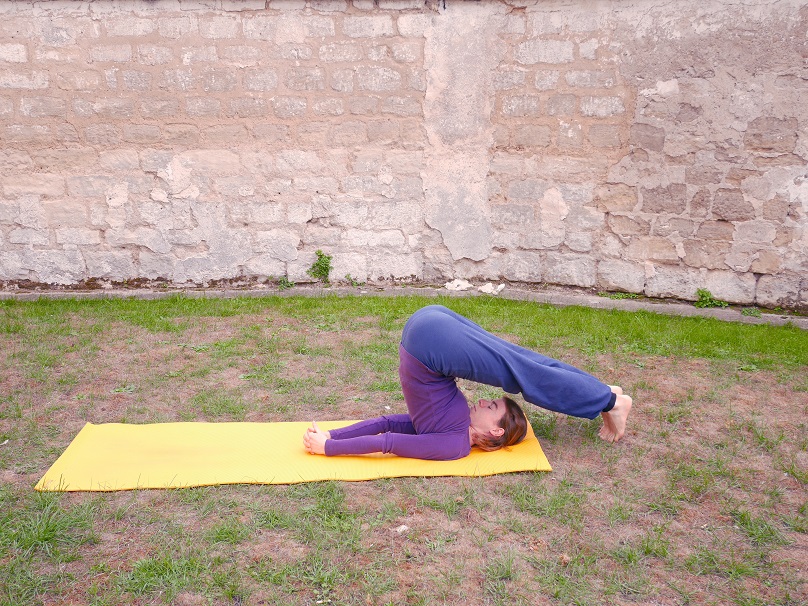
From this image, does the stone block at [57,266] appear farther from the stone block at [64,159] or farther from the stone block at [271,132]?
the stone block at [271,132]

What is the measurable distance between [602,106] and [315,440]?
4081 mm

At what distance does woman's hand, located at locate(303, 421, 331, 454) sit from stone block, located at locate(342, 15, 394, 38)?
3.99 m

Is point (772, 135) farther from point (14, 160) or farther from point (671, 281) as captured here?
point (14, 160)

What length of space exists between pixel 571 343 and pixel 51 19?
4.97 metres

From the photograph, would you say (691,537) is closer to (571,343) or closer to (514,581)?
(514,581)

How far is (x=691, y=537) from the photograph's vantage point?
2721 millimetres

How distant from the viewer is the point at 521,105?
6.16 m

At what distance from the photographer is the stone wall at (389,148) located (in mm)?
5832

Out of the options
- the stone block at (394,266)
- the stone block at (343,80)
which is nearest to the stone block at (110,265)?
the stone block at (394,266)

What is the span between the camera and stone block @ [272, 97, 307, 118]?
6188 mm

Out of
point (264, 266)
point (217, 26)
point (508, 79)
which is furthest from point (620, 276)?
point (217, 26)

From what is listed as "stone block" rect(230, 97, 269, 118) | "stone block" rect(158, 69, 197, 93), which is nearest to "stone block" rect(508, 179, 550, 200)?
"stone block" rect(230, 97, 269, 118)

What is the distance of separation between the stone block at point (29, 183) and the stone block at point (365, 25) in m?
2.76

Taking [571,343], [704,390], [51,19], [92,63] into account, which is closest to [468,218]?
[571,343]
